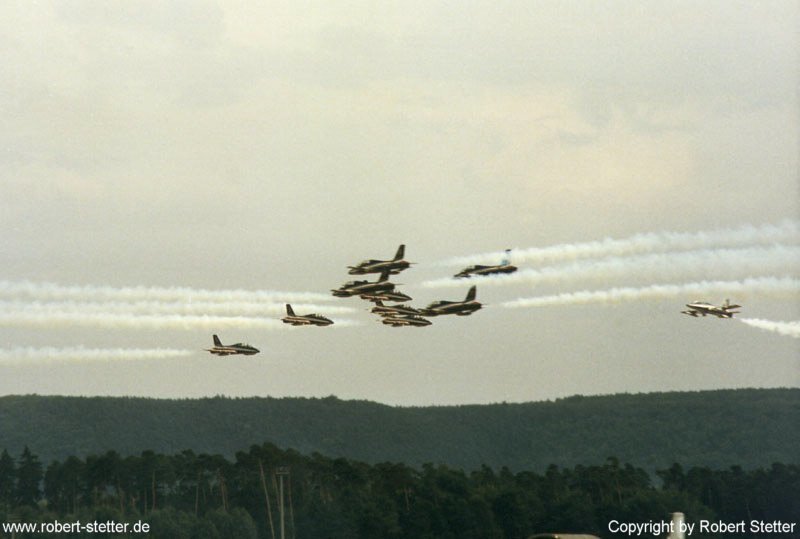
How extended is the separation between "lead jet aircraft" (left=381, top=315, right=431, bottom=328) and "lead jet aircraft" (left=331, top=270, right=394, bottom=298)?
441 centimetres

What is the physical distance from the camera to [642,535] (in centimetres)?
19788

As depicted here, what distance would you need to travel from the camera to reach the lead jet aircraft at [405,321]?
463 feet

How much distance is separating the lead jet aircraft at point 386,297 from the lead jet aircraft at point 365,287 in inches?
24.3

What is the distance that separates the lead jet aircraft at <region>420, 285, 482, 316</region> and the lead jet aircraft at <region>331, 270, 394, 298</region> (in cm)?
460

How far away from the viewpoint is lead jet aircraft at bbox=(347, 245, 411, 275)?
5364 inches

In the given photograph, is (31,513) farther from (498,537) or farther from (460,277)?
(460,277)

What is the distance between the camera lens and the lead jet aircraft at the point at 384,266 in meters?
136

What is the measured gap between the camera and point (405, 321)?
465 ft

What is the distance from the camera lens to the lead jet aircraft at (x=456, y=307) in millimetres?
135000

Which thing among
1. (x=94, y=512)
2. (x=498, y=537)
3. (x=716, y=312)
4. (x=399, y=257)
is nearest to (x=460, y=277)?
(x=399, y=257)

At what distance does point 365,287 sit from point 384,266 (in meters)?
3.17

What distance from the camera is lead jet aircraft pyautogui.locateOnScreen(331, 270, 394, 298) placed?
137 metres

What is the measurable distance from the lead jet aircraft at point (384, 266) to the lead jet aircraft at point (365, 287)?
1.10m

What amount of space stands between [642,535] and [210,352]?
7921cm
